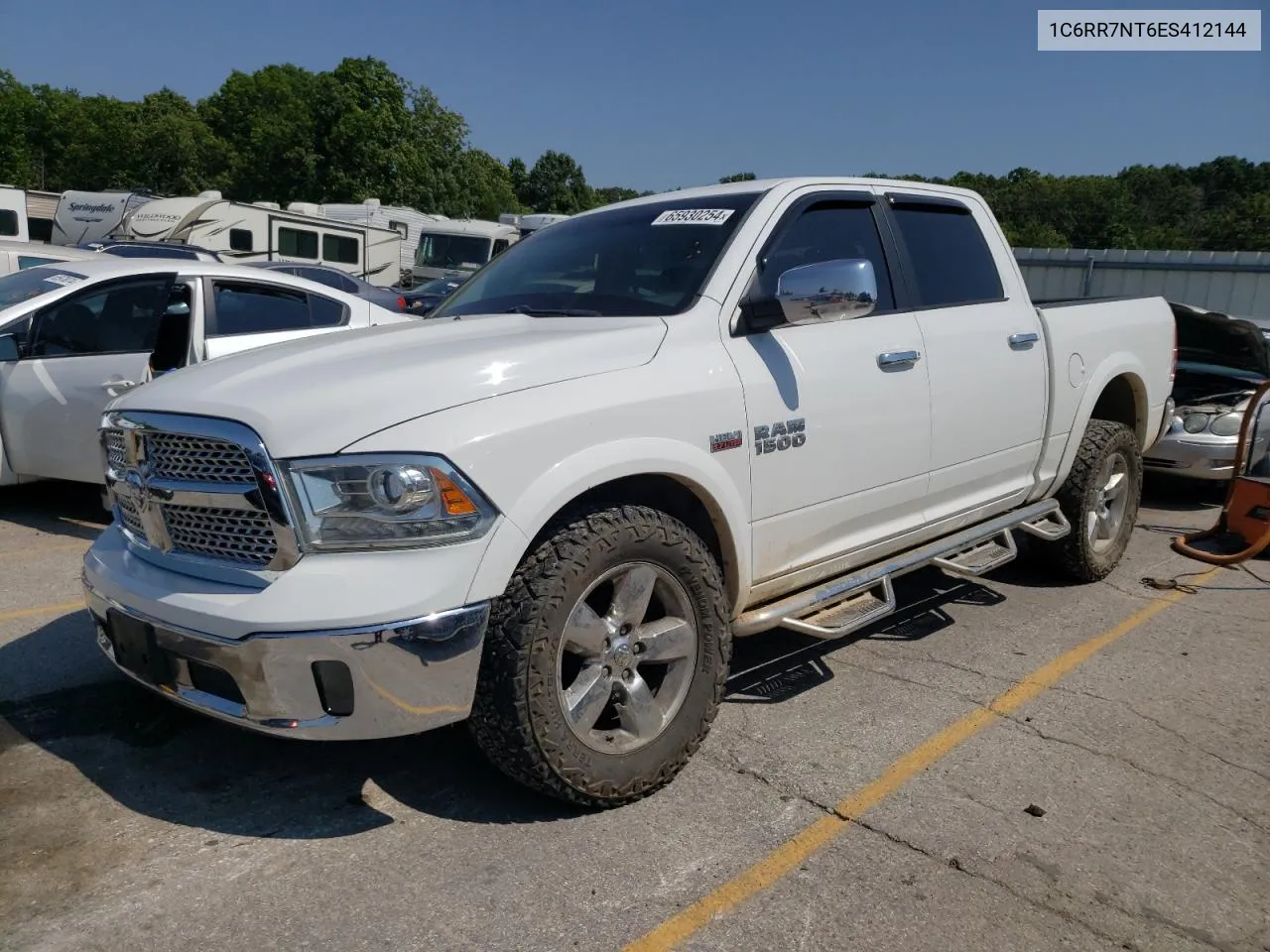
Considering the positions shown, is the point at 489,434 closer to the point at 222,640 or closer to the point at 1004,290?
the point at 222,640

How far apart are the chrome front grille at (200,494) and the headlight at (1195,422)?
25.0 feet

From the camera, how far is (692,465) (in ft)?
10.5

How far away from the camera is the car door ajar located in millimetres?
3523

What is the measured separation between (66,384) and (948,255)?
5.14 meters

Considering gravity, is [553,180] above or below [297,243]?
above

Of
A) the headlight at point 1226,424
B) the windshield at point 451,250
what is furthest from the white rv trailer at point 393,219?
the headlight at point 1226,424

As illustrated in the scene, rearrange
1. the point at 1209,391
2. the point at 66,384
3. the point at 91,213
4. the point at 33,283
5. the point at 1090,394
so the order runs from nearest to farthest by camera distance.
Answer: the point at 1090,394 → the point at 66,384 → the point at 33,283 → the point at 1209,391 → the point at 91,213

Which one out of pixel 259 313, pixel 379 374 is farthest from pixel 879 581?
pixel 259 313

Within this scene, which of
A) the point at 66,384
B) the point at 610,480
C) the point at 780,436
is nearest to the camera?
the point at 610,480

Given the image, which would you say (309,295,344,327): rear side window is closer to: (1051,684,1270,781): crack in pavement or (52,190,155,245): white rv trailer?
(1051,684,1270,781): crack in pavement

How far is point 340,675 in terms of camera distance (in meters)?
2.61

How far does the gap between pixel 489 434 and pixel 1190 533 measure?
6.19m

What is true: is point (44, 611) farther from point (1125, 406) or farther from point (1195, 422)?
point (1195, 422)

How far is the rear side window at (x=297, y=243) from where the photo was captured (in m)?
22.0
